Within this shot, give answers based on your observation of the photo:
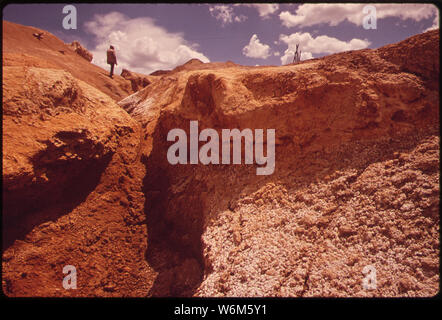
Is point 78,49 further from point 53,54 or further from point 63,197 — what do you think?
point 63,197

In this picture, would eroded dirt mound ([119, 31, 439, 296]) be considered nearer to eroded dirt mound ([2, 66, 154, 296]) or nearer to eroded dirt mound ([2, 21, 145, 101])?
eroded dirt mound ([2, 66, 154, 296])

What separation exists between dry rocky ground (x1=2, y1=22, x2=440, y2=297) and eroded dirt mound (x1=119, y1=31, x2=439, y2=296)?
0.02 meters

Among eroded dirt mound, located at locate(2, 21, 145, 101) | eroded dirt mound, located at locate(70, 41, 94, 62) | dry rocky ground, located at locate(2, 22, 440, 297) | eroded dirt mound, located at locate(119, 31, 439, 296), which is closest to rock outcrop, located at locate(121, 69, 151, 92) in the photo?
eroded dirt mound, located at locate(2, 21, 145, 101)

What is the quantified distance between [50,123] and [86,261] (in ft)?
8.40

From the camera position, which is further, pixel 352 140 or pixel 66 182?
pixel 66 182

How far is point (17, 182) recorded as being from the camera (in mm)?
3223

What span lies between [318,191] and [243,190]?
116cm

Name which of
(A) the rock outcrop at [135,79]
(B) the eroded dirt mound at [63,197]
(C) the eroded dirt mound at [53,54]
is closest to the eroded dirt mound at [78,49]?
(C) the eroded dirt mound at [53,54]
